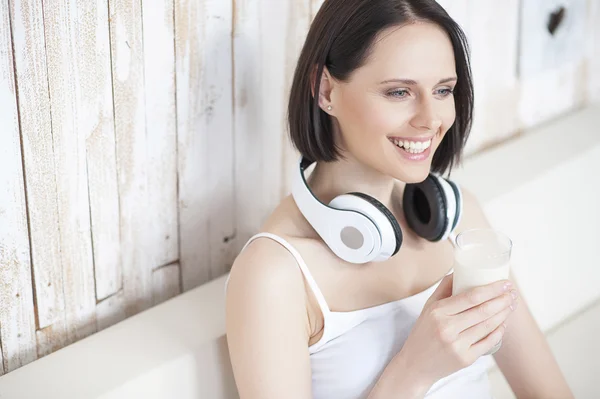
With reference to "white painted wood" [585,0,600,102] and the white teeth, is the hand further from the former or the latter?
"white painted wood" [585,0,600,102]

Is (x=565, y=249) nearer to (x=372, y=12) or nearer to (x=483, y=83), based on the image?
(x=483, y=83)

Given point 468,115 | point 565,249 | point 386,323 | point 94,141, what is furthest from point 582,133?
point 94,141

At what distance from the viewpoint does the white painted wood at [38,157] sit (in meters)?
1.25

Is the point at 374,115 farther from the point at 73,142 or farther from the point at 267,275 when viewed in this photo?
the point at 73,142

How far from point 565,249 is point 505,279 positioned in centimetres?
95

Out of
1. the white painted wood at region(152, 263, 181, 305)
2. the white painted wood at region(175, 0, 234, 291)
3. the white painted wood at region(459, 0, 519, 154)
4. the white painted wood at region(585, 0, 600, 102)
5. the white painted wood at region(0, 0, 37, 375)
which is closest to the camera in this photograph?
the white painted wood at region(0, 0, 37, 375)

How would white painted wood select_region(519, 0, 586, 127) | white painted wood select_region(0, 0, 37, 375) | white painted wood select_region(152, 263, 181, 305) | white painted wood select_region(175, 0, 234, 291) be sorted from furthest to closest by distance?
white painted wood select_region(519, 0, 586, 127) → white painted wood select_region(152, 263, 181, 305) → white painted wood select_region(175, 0, 234, 291) → white painted wood select_region(0, 0, 37, 375)

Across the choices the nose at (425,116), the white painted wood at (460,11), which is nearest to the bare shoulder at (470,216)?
the nose at (425,116)

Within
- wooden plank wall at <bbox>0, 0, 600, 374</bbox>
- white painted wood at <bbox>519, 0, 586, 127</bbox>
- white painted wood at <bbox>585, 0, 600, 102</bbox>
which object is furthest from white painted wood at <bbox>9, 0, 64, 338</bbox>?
white painted wood at <bbox>585, 0, 600, 102</bbox>

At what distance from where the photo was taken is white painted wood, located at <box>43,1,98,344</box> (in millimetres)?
1290

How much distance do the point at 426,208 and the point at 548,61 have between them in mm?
994

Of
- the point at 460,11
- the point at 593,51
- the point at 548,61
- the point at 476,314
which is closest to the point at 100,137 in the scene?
the point at 476,314

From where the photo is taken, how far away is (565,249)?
216 cm

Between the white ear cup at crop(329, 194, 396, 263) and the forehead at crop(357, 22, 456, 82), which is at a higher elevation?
the forehead at crop(357, 22, 456, 82)
